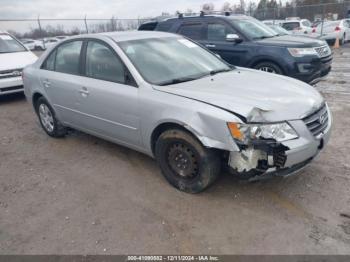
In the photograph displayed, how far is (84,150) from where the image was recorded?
492 cm

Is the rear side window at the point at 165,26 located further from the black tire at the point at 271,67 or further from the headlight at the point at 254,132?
the headlight at the point at 254,132

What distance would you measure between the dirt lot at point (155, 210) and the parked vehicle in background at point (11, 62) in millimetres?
3965

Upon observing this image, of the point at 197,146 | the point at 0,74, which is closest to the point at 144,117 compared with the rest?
the point at 197,146

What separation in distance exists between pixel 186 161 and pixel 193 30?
5.28 metres

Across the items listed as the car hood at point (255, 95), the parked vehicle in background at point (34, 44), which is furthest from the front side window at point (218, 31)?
the parked vehicle in background at point (34, 44)

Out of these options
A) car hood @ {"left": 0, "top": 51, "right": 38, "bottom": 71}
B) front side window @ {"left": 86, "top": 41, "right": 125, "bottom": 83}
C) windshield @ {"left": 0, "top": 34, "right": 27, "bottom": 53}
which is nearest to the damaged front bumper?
front side window @ {"left": 86, "top": 41, "right": 125, "bottom": 83}

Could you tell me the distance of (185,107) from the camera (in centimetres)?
319

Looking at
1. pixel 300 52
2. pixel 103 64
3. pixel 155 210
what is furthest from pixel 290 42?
pixel 155 210

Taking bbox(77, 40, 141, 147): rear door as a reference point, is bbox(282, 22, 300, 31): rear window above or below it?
below

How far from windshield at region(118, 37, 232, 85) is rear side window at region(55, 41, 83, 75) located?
34.4 inches

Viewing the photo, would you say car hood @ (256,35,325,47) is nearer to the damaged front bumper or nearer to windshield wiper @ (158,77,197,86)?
windshield wiper @ (158,77,197,86)

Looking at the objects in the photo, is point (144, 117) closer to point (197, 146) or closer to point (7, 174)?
point (197, 146)

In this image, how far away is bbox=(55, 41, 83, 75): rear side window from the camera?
178 inches

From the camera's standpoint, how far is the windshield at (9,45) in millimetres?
8750
